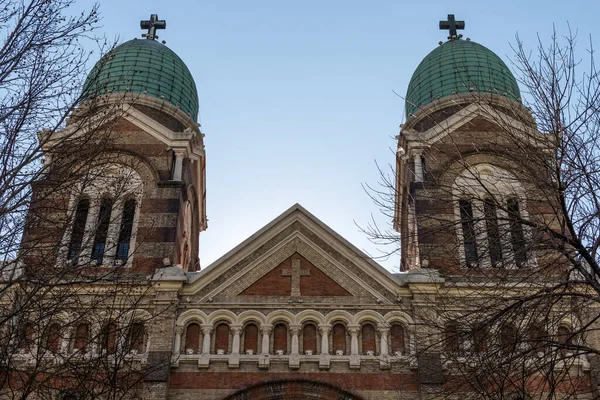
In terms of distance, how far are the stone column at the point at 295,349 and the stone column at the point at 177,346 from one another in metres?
2.62

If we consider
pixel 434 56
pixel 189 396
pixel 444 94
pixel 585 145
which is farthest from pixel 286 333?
pixel 434 56

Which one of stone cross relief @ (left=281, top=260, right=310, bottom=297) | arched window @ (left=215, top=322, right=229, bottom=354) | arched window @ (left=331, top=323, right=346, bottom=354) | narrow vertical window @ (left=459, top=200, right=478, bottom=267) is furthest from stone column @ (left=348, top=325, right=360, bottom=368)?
A: narrow vertical window @ (left=459, top=200, right=478, bottom=267)

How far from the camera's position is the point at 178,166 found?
23062 millimetres

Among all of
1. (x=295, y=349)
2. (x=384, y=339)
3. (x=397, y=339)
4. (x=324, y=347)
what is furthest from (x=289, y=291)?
(x=397, y=339)

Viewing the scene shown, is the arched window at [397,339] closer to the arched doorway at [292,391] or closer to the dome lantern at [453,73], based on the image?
the arched doorway at [292,391]

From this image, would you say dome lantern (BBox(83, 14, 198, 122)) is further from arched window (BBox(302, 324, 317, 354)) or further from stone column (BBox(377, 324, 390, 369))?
stone column (BBox(377, 324, 390, 369))

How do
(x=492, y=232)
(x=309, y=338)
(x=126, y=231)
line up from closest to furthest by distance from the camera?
(x=492, y=232), (x=309, y=338), (x=126, y=231)

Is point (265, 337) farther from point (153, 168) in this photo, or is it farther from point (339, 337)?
point (153, 168)

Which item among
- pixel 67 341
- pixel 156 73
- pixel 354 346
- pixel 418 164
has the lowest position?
pixel 67 341

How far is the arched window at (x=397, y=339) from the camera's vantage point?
59.6 feet

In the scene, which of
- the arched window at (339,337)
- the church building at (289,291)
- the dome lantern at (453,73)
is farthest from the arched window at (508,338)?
the dome lantern at (453,73)

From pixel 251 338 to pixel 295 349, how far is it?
1144 mm

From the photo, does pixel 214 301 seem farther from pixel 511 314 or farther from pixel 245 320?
pixel 511 314

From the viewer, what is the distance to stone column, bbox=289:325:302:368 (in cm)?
1766
